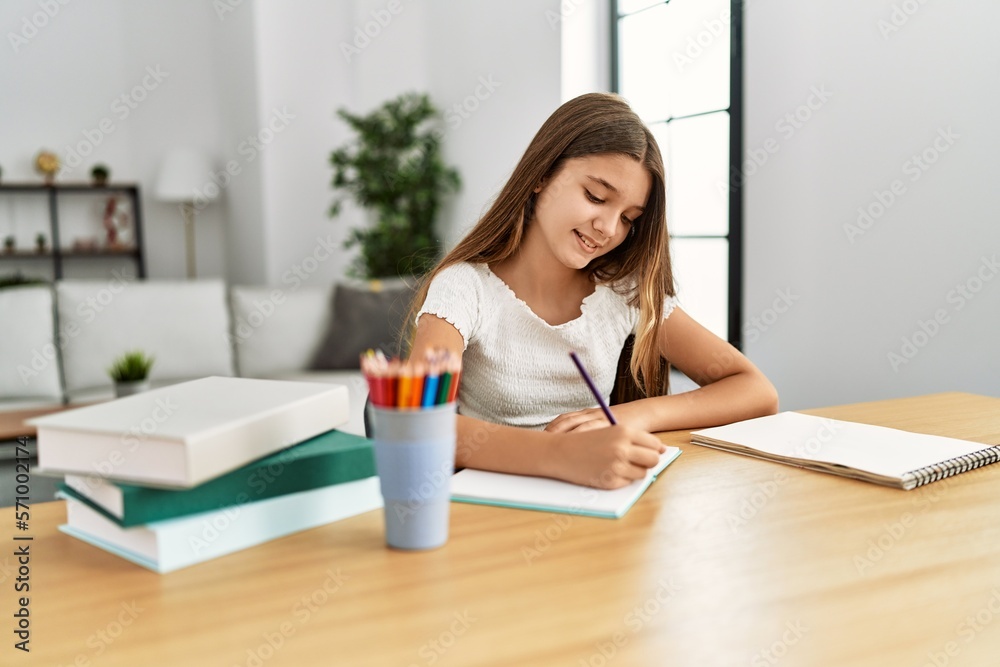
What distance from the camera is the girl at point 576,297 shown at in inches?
49.4

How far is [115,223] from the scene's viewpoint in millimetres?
5434

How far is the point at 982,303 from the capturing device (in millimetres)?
1980

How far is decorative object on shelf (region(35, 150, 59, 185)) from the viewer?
5207 mm

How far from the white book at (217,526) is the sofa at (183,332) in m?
2.04

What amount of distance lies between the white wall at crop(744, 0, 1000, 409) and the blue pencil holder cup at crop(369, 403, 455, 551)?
5.80 feet
